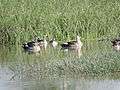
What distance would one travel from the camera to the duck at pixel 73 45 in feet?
61.4

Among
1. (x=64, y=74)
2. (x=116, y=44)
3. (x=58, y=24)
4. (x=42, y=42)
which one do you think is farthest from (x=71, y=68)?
(x=58, y=24)

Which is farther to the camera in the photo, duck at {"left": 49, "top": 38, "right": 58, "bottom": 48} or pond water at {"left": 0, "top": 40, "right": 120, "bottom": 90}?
duck at {"left": 49, "top": 38, "right": 58, "bottom": 48}

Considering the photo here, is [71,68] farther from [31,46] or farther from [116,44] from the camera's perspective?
[31,46]

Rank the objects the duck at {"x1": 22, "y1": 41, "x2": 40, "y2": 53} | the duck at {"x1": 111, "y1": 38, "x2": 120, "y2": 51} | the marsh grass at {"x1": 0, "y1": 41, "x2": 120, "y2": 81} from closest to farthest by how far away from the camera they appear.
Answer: the marsh grass at {"x1": 0, "y1": 41, "x2": 120, "y2": 81}, the duck at {"x1": 111, "y1": 38, "x2": 120, "y2": 51}, the duck at {"x1": 22, "y1": 41, "x2": 40, "y2": 53}

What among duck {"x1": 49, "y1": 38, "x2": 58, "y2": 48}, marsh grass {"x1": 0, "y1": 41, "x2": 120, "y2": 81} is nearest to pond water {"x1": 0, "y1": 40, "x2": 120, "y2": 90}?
marsh grass {"x1": 0, "y1": 41, "x2": 120, "y2": 81}

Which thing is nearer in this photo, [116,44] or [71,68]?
[71,68]

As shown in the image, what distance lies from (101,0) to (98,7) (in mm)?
1821

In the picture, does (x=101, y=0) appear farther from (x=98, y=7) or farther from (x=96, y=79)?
(x=96, y=79)

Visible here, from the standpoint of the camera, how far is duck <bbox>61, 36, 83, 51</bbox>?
1870 cm

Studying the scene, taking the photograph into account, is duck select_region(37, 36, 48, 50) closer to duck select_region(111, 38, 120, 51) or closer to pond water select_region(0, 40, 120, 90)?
duck select_region(111, 38, 120, 51)

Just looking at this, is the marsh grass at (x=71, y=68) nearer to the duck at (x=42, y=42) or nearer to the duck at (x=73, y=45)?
the duck at (x=73, y=45)

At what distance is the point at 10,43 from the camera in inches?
778

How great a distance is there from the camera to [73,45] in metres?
19.2

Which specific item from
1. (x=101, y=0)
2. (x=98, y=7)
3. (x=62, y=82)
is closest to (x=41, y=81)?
(x=62, y=82)
